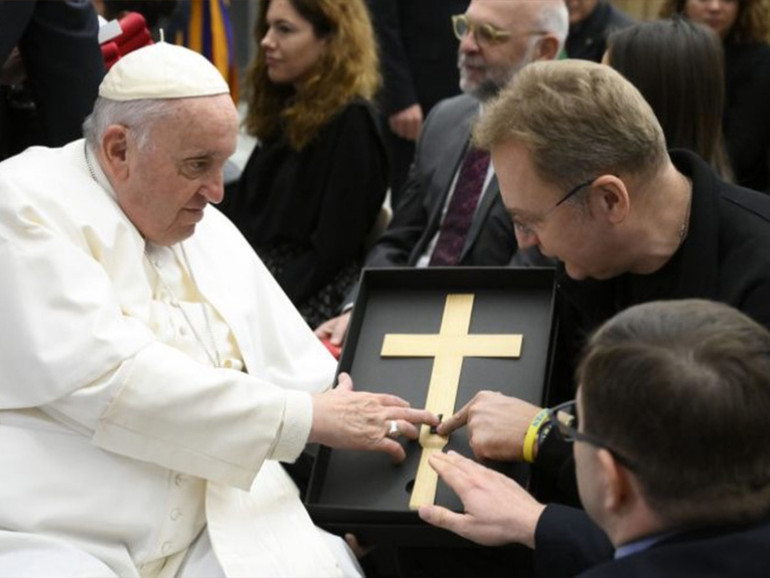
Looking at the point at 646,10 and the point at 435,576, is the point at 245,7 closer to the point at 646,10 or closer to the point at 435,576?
the point at 646,10

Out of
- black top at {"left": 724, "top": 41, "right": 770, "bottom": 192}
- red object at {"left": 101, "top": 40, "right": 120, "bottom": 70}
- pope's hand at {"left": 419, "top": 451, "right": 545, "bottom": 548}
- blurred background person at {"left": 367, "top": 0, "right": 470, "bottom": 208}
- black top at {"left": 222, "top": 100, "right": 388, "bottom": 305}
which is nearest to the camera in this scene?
pope's hand at {"left": 419, "top": 451, "right": 545, "bottom": 548}

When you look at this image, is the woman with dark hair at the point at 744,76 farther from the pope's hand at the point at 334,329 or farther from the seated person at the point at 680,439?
the seated person at the point at 680,439

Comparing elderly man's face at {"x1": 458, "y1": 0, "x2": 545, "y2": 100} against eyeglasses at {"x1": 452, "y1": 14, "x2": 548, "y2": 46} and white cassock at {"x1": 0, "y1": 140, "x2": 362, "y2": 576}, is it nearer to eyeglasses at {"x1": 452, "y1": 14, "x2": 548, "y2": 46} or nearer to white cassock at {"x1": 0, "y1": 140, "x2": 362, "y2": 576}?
eyeglasses at {"x1": 452, "y1": 14, "x2": 548, "y2": 46}

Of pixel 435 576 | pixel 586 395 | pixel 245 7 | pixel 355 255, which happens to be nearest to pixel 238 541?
pixel 435 576

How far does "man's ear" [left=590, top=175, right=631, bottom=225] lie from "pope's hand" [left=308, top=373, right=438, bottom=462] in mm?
628

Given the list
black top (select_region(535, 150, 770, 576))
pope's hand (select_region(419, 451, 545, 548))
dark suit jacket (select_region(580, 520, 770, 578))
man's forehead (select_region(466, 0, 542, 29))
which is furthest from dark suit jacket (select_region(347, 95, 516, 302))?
dark suit jacket (select_region(580, 520, 770, 578))

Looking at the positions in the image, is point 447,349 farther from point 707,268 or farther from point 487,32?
point 487,32

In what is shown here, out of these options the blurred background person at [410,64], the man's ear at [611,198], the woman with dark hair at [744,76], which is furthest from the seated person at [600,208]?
the blurred background person at [410,64]

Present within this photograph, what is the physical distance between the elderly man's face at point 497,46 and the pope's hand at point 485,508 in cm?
218

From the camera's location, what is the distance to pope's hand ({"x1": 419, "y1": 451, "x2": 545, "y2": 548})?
9.49ft

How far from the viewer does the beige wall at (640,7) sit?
8500 mm

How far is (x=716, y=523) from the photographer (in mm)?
2127

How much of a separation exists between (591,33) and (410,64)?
3.24 feet

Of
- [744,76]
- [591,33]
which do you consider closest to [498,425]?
[744,76]
